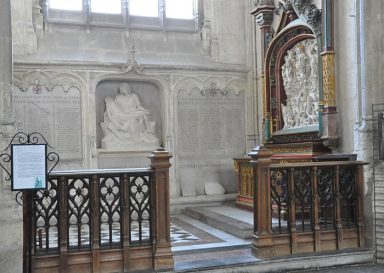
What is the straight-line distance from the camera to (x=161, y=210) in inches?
161

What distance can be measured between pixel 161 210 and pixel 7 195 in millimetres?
1243

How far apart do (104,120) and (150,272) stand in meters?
3.96

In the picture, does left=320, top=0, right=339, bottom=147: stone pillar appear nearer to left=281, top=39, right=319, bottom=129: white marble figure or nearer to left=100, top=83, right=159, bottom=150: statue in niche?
left=281, top=39, right=319, bottom=129: white marble figure

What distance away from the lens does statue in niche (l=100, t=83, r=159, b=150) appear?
750cm

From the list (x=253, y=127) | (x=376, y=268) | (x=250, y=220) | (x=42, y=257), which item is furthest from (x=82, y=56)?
(x=376, y=268)

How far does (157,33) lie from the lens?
8.00 metres

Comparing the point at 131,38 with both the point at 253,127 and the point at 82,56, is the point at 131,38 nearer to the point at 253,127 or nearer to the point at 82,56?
the point at 82,56

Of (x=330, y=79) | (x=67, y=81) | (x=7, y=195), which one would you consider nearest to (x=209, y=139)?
(x=67, y=81)

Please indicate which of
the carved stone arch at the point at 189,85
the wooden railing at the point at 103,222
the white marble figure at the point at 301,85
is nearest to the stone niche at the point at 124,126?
the carved stone arch at the point at 189,85

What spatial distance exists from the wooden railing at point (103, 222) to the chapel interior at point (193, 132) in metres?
0.01

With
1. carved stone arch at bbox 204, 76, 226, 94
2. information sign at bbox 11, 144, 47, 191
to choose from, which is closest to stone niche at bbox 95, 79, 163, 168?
carved stone arch at bbox 204, 76, 226, 94

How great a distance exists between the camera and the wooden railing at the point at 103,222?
3844 mm

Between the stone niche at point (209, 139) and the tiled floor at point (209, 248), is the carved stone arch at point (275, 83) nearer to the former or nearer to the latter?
the stone niche at point (209, 139)

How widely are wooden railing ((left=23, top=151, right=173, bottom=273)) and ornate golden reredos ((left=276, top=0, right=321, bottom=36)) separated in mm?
3080
